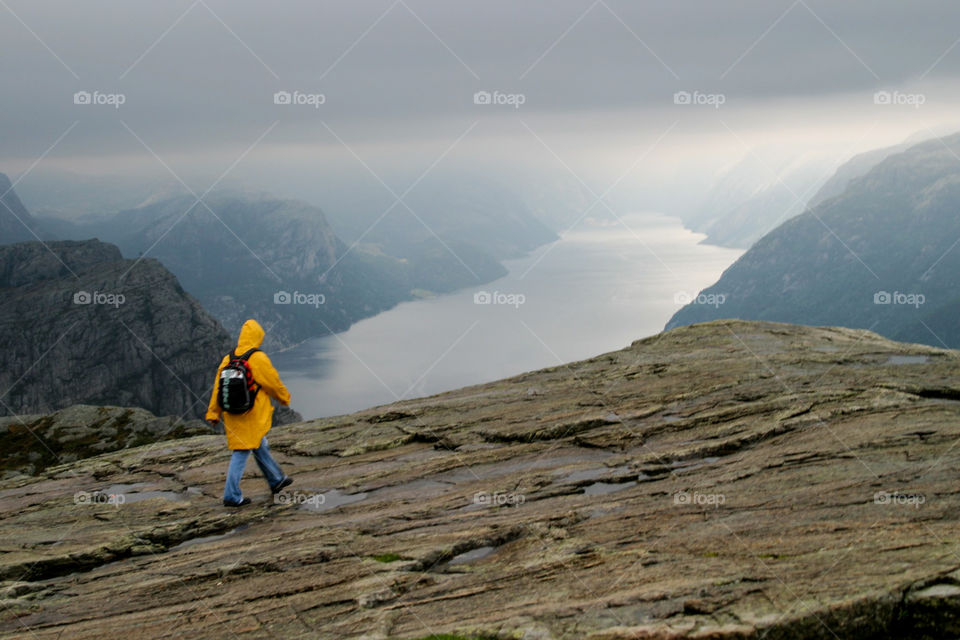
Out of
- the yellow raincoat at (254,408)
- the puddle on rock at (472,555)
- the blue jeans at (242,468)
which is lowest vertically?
the puddle on rock at (472,555)

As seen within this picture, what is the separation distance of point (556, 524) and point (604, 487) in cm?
345

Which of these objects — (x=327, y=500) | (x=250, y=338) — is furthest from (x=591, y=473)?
(x=250, y=338)

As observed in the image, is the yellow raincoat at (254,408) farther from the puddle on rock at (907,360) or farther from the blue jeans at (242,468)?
the puddle on rock at (907,360)

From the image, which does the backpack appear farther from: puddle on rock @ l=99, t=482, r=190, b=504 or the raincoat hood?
puddle on rock @ l=99, t=482, r=190, b=504

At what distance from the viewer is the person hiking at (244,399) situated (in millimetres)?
19859

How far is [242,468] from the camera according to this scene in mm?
20781

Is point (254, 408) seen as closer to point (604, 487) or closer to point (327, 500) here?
point (327, 500)

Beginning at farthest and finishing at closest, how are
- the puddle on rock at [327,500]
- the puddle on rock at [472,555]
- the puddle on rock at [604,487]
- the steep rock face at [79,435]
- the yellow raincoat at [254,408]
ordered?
the steep rock face at [79,435] < the puddle on rock at [327,500] < the yellow raincoat at [254,408] < the puddle on rock at [604,487] < the puddle on rock at [472,555]

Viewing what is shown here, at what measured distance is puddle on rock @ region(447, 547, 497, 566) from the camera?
1566 cm

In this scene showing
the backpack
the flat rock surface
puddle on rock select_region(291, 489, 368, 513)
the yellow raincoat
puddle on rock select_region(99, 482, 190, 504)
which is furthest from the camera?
puddle on rock select_region(99, 482, 190, 504)

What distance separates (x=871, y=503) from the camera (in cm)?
1569

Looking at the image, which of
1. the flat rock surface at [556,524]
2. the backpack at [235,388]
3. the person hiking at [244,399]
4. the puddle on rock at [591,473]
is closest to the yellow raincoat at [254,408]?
the person hiking at [244,399]

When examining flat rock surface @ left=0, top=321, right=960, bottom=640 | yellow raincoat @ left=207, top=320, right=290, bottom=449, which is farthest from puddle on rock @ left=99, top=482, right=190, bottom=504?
yellow raincoat @ left=207, top=320, right=290, bottom=449

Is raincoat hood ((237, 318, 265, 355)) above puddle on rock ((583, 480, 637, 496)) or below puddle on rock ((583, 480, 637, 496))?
above
